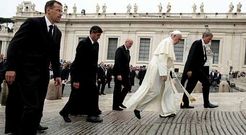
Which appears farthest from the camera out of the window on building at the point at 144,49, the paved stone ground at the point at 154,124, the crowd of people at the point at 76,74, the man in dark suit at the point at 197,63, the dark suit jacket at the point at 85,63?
the window on building at the point at 144,49

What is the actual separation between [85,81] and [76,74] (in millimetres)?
220

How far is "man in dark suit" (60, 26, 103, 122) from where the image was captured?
26.9 ft

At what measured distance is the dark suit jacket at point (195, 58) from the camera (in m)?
10.1

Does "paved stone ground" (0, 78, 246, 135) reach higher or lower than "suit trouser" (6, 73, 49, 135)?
lower

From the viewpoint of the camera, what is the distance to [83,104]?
8.34 metres

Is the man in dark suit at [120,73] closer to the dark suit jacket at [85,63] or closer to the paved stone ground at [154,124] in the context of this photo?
the paved stone ground at [154,124]

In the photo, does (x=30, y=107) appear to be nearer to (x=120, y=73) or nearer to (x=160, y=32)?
(x=120, y=73)

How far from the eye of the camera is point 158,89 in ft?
28.0

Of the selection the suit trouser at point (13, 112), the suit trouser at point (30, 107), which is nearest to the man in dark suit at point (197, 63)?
the suit trouser at point (13, 112)

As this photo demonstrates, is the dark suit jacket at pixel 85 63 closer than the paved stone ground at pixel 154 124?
No

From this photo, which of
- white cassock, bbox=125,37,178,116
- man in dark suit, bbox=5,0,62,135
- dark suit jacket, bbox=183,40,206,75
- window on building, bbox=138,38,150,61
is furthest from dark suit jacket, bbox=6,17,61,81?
window on building, bbox=138,38,150,61

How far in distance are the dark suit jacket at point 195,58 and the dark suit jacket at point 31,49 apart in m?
4.69

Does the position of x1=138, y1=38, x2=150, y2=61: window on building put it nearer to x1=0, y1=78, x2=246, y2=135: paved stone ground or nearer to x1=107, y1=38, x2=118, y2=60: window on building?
x1=107, y1=38, x2=118, y2=60: window on building

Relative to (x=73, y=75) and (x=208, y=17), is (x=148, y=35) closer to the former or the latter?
(x=208, y=17)
